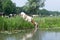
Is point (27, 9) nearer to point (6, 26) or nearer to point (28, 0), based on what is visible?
point (28, 0)

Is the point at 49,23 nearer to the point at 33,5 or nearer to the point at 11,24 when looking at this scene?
the point at 11,24

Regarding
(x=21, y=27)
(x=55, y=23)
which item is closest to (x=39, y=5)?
(x=55, y=23)

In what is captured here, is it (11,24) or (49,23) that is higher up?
(11,24)

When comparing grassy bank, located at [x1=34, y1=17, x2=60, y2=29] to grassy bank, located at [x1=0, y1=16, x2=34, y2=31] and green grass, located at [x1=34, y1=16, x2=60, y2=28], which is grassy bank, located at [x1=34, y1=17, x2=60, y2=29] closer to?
green grass, located at [x1=34, y1=16, x2=60, y2=28]

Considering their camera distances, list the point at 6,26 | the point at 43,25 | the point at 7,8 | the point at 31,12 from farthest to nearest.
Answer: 1. the point at 31,12
2. the point at 7,8
3. the point at 43,25
4. the point at 6,26

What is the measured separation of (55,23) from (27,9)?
1125 inches

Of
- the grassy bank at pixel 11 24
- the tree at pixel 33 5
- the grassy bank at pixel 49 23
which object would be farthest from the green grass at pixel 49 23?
the tree at pixel 33 5

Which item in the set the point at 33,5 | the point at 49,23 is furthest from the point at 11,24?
the point at 33,5

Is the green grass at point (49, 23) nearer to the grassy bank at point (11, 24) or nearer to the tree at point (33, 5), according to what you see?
the grassy bank at point (11, 24)

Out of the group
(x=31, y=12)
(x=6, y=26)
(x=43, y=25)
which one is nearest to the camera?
(x=6, y=26)

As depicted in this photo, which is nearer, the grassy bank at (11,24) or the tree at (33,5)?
the grassy bank at (11,24)

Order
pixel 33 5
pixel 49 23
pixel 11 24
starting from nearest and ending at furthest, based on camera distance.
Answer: pixel 11 24 < pixel 49 23 < pixel 33 5

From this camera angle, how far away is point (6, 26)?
65.2ft

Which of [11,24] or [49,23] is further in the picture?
[49,23]
